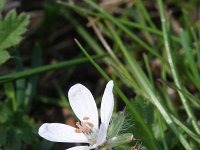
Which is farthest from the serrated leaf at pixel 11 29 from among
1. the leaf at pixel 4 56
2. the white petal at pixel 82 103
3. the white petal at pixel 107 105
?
the white petal at pixel 107 105

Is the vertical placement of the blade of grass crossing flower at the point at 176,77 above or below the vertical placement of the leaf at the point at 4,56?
below

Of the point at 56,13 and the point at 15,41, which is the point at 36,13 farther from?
the point at 15,41

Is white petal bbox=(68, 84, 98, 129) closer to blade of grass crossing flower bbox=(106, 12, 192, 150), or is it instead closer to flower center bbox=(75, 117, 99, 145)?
flower center bbox=(75, 117, 99, 145)

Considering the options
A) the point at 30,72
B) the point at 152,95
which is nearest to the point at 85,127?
the point at 152,95

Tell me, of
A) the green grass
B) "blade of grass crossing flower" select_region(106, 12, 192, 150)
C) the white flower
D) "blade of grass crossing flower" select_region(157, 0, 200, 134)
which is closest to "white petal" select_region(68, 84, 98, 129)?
the white flower

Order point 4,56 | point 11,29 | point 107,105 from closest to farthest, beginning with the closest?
point 107,105 → point 4,56 → point 11,29

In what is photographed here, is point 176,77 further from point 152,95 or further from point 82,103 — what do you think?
point 82,103

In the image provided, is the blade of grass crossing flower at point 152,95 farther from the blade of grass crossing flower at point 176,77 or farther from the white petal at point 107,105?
the white petal at point 107,105
